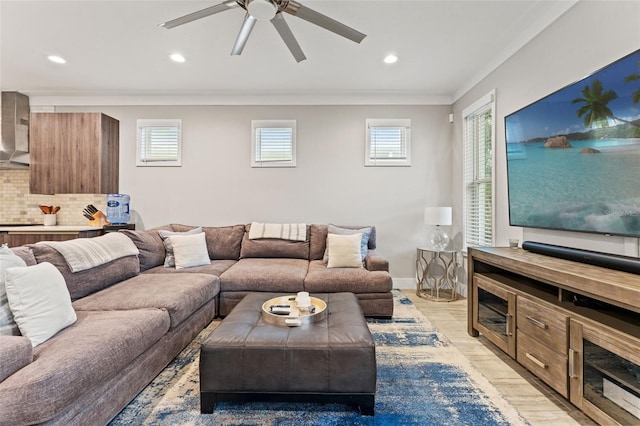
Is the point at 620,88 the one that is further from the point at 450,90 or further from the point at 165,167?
the point at 165,167

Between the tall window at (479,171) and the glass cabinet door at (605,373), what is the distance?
174 centimetres

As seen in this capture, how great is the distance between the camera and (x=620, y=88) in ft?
5.27

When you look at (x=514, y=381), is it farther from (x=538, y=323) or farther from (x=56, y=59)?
(x=56, y=59)

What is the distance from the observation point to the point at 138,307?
205 centimetres

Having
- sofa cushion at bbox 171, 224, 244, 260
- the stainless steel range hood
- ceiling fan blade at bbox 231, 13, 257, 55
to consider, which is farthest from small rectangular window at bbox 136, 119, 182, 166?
ceiling fan blade at bbox 231, 13, 257, 55

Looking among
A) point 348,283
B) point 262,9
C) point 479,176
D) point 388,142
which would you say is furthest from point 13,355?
point 479,176

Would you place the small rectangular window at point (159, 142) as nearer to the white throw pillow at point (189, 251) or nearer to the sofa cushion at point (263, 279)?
the white throw pillow at point (189, 251)

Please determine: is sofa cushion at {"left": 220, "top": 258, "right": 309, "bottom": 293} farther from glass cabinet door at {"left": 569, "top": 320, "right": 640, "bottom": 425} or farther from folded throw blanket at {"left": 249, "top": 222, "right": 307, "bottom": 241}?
glass cabinet door at {"left": 569, "top": 320, "right": 640, "bottom": 425}

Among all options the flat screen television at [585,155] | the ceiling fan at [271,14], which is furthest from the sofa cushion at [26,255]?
the flat screen television at [585,155]

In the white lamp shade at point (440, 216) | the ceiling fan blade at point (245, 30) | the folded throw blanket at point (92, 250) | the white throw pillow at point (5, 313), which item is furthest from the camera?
the white lamp shade at point (440, 216)

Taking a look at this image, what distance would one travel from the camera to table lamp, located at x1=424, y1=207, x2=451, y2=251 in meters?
3.67

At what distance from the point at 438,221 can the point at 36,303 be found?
3.71 m

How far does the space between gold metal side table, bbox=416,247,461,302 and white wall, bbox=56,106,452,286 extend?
0.19 metres

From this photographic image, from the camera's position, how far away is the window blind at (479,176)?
10.9 ft
